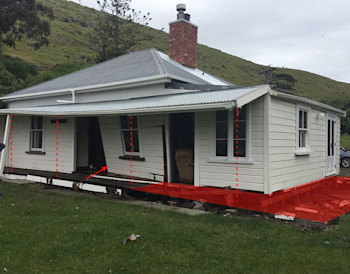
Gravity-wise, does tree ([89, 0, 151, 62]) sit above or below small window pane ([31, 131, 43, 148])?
above

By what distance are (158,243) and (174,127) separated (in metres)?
4.71

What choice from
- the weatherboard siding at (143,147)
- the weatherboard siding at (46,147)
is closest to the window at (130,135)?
the weatherboard siding at (143,147)

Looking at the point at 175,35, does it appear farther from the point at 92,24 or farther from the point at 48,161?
the point at 92,24

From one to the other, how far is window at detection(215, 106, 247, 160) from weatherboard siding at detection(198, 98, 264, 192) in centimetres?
20

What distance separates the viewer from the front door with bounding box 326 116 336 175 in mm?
11530

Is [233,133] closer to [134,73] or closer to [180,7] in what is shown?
[134,73]

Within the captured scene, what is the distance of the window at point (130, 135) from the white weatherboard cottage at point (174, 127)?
0.03 m

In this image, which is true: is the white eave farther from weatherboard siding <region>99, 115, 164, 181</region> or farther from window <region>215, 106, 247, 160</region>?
window <region>215, 106, 247, 160</region>

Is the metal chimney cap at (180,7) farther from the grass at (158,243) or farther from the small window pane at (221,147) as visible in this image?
the grass at (158,243)

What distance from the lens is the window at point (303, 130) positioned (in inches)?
360

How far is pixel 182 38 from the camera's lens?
42.9ft

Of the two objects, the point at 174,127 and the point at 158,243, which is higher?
the point at 174,127

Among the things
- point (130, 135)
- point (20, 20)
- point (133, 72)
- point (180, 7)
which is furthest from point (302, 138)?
point (20, 20)

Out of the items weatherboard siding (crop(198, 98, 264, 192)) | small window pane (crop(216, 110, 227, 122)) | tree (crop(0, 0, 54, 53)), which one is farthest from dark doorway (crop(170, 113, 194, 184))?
tree (crop(0, 0, 54, 53))
